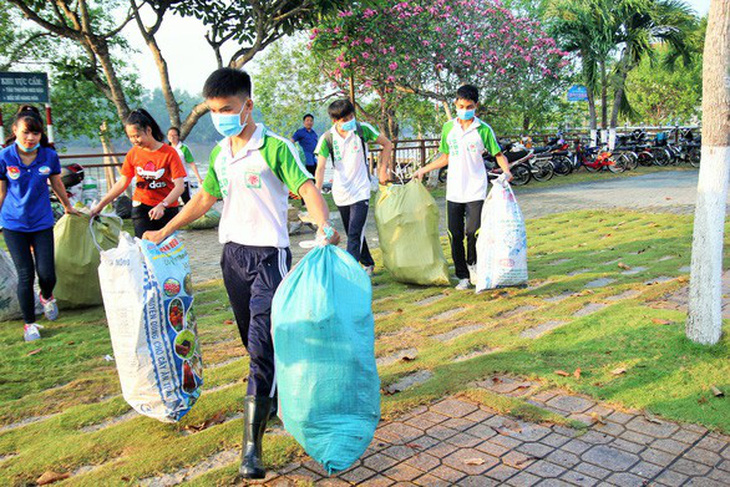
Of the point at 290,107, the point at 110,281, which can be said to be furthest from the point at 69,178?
the point at 290,107

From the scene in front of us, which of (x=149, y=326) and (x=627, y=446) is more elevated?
(x=149, y=326)

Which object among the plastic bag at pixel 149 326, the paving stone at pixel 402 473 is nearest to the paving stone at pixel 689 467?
the paving stone at pixel 402 473

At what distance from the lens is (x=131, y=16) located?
12.6 metres

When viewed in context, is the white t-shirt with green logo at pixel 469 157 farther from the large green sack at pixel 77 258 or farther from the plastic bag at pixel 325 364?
the plastic bag at pixel 325 364

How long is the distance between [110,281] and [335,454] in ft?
4.72

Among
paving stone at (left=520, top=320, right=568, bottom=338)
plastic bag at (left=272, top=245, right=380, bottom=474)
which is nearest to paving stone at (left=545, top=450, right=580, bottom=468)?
plastic bag at (left=272, top=245, right=380, bottom=474)

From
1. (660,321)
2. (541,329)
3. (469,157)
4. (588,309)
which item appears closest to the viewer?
(660,321)

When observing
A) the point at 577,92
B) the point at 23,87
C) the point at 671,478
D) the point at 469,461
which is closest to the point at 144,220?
the point at 469,461

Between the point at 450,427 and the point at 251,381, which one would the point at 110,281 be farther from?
the point at 450,427

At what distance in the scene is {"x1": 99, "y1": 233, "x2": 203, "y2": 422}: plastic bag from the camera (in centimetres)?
329

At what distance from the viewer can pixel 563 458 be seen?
2.94 metres

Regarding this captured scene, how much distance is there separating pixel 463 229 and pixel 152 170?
8.94 feet

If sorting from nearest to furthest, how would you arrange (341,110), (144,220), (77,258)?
(144,220), (77,258), (341,110)

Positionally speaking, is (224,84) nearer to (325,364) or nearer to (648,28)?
(325,364)
